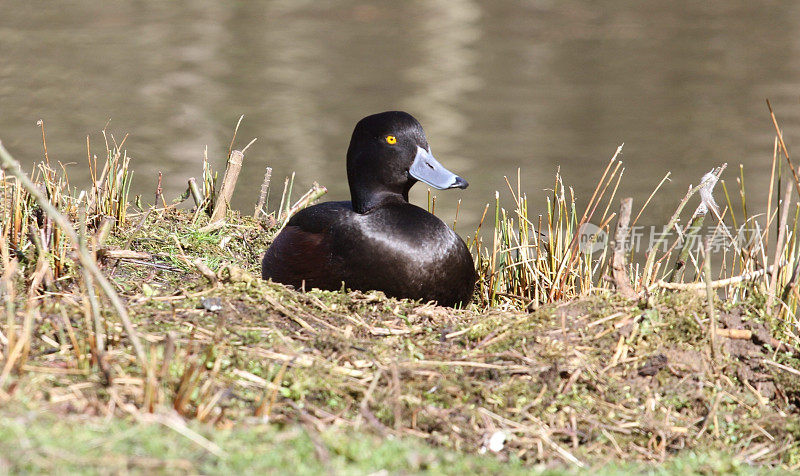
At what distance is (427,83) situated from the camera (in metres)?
15.4

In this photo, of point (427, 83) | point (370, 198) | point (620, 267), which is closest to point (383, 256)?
point (370, 198)

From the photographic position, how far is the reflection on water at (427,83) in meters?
11.0

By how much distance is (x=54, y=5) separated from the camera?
21.0m

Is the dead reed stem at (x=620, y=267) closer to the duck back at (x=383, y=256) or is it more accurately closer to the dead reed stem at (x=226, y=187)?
the duck back at (x=383, y=256)

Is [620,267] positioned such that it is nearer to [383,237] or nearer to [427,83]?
[383,237]

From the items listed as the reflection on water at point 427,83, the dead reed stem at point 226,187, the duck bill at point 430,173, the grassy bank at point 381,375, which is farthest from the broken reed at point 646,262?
the reflection on water at point 427,83

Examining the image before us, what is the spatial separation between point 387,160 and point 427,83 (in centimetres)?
1077

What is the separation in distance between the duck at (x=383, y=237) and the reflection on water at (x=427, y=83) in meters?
4.11

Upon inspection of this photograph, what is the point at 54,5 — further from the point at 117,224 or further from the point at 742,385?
the point at 742,385

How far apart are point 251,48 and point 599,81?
23.6ft

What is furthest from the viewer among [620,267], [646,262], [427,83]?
[427,83]

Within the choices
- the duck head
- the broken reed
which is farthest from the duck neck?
the broken reed

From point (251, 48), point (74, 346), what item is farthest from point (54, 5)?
point (74, 346)

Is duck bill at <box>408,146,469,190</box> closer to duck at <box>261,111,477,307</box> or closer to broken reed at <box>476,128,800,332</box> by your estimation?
duck at <box>261,111,477,307</box>
